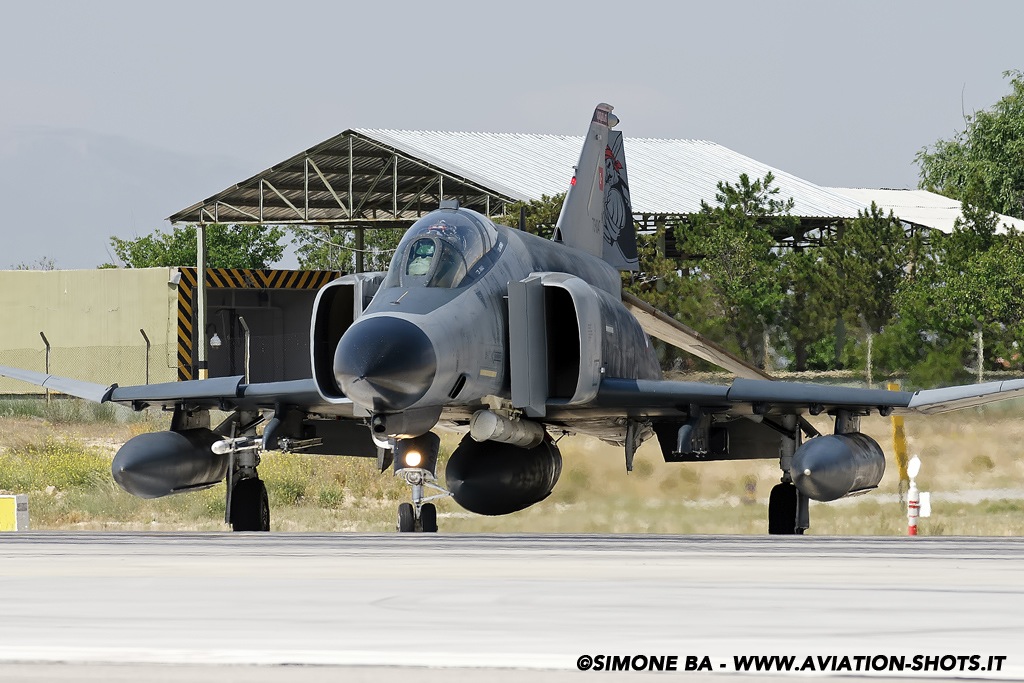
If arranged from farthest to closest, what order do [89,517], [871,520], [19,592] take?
[89,517] < [871,520] < [19,592]

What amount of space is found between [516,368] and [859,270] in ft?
80.3

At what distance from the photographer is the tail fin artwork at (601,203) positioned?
18844 millimetres

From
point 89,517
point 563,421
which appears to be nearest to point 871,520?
point 563,421

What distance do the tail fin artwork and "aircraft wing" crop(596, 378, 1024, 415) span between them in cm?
333

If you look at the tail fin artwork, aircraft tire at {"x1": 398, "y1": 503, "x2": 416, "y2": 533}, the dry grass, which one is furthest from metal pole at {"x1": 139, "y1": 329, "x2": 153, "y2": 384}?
aircraft tire at {"x1": 398, "y1": 503, "x2": 416, "y2": 533}

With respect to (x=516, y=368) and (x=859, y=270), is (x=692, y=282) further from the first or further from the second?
(x=516, y=368)

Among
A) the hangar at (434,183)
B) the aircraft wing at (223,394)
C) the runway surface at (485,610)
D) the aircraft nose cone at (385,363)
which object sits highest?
the hangar at (434,183)

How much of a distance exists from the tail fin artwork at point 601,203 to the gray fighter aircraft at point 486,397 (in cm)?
29

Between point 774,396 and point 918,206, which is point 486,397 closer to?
point 774,396

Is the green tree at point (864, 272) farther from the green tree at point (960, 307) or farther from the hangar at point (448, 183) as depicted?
the hangar at point (448, 183)

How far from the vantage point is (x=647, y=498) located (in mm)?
21500

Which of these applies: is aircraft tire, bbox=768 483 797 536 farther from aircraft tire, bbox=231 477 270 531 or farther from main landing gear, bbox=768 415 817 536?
aircraft tire, bbox=231 477 270 531


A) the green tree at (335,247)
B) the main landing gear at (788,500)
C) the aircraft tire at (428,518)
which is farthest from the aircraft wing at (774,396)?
the green tree at (335,247)

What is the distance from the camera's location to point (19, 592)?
24.8ft
